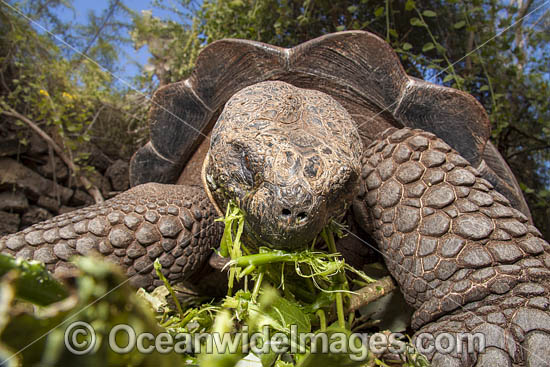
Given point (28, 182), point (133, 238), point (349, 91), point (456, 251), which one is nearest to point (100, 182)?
point (28, 182)

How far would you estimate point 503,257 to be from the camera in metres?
0.98

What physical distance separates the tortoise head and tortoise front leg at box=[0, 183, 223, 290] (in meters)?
0.31

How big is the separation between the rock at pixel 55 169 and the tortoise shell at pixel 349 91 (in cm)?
263

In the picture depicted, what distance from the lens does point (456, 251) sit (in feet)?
3.35

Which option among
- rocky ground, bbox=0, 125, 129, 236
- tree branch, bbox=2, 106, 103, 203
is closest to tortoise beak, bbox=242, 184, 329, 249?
rocky ground, bbox=0, 125, 129, 236

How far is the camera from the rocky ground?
11.0 feet

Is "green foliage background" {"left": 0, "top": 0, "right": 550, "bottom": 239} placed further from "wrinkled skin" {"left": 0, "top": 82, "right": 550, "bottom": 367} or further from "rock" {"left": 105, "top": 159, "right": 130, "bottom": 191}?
"wrinkled skin" {"left": 0, "top": 82, "right": 550, "bottom": 367}

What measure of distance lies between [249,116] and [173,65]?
3.22 metres

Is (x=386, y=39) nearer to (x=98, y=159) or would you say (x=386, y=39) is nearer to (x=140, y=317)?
(x=140, y=317)

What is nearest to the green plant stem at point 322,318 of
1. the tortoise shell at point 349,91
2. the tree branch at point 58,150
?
the tortoise shell at point 349,91

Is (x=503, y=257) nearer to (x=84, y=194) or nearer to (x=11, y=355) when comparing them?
(x=11, y=355)

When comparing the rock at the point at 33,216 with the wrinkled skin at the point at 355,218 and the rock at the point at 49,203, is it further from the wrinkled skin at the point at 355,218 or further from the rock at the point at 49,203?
the wrinkled skin at the point at 355,218

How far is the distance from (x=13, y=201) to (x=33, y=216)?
0.73 feet

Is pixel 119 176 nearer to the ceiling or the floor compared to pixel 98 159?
nearer to the floor
